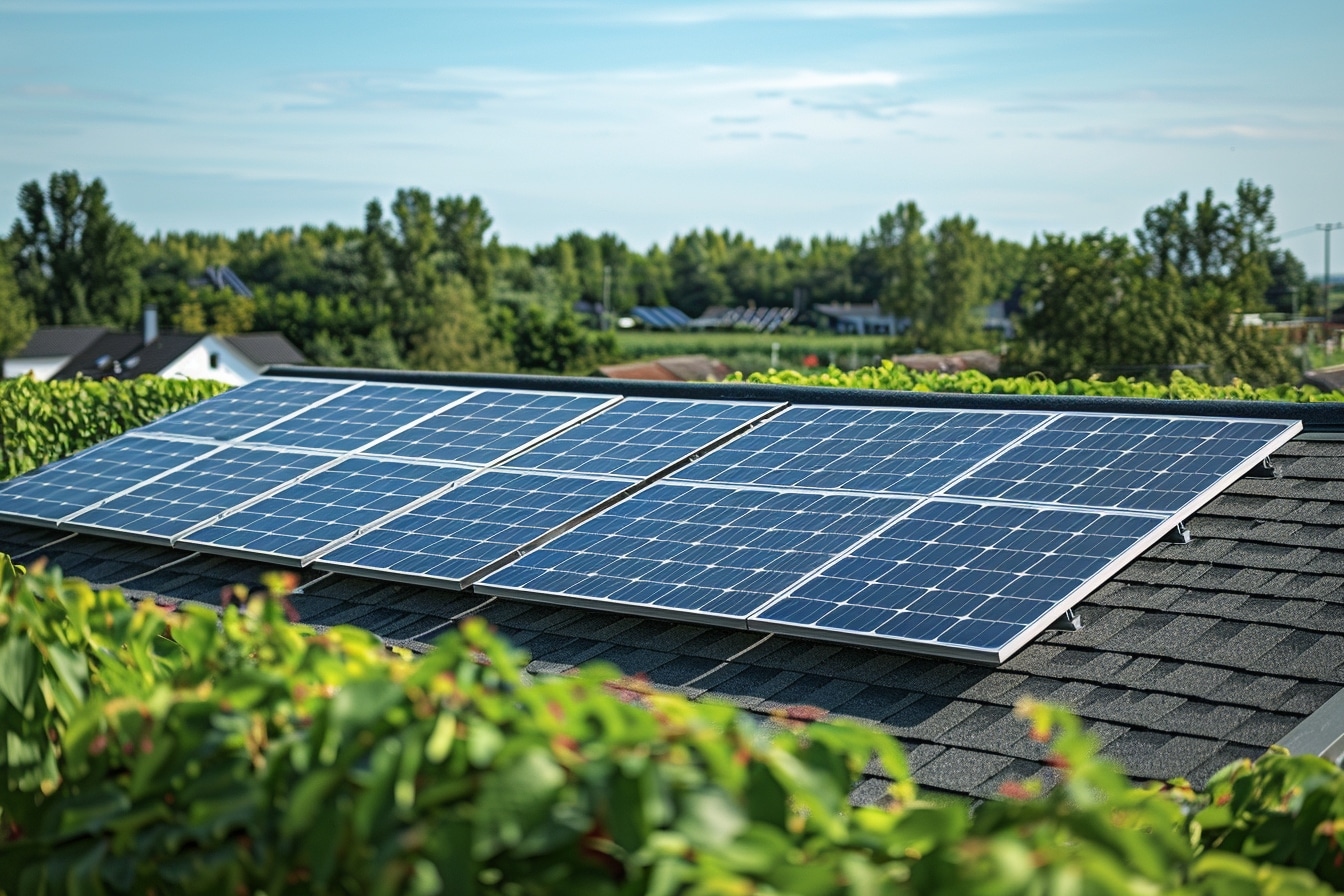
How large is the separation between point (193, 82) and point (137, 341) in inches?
3209

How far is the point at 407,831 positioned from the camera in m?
2.49

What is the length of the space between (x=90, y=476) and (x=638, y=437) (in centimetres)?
576

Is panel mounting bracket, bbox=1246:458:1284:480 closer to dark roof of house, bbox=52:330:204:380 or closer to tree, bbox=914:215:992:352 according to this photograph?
A: dark roof of house, bbox=52:330:204:380

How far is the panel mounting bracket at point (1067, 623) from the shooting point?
23.5 feet

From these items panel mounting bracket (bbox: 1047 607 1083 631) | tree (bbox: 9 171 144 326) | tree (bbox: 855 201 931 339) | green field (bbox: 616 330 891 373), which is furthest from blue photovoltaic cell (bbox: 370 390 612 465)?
tree (bbox: 855 201 931 339)

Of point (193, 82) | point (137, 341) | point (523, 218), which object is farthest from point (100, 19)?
point (137, 341)

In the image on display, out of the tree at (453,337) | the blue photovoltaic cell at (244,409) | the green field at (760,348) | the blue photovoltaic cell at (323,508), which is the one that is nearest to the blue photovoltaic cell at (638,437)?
the blue photovoltaic cell at (323,508)

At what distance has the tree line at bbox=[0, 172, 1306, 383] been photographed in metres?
66.8

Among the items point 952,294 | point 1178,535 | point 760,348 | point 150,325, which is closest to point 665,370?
point 150,325

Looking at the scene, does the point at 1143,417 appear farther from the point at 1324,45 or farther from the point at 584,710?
the point at 1324,45

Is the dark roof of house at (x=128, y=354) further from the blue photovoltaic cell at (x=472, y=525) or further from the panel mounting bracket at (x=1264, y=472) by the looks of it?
the panel mounting bracket at (x=1264, y=472)

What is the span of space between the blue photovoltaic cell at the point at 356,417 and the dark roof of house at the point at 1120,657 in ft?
11.7

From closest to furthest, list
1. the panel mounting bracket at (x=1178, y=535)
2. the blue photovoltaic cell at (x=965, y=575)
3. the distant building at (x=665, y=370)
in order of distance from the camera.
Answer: the blue photovoltaic cell at (x=965, y=575), the panel mounting bracket at (x=1178, y=535), the distant building at (x=665, y=370)

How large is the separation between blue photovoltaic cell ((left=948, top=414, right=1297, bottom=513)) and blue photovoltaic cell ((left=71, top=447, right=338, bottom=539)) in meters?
6.13
